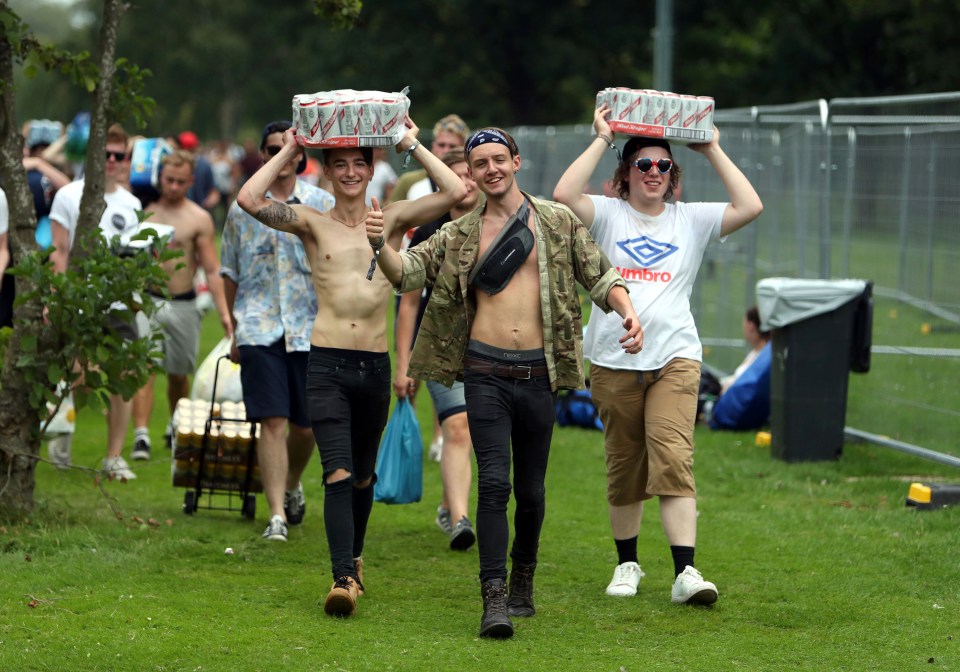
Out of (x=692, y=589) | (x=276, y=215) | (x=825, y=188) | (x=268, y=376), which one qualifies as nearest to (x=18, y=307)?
(x=268, y=376)

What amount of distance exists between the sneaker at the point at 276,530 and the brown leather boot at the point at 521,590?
1.94 metres

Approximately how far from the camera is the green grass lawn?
592cm

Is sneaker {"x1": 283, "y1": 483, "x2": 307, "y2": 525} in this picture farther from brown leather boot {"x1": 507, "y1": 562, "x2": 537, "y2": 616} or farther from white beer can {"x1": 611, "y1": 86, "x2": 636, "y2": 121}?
white beer can {"x1": 611, "y1": 86, "x2": 636, "y2": 121}

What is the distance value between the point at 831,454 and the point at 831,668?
16.0ft

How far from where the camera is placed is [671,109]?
22.2 feet

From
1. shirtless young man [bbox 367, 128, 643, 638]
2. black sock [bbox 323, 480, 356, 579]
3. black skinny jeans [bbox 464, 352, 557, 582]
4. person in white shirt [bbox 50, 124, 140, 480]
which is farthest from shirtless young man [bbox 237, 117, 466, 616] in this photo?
person in white shirt [bbox 50, 124, 140, 480]

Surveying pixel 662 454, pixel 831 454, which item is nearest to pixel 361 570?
pixel 662 454

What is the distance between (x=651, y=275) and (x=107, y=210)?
451 cm

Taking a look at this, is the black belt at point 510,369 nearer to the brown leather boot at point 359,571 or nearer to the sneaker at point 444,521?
the brown leather boot at point 359,571

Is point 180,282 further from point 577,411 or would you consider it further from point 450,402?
point 577,411

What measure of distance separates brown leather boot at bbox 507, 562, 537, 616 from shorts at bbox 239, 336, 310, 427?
6.38ft

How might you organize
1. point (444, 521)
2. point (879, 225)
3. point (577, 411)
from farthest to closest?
1. point (577, 411)
2. point (879, 225)
3. point (444, 521)

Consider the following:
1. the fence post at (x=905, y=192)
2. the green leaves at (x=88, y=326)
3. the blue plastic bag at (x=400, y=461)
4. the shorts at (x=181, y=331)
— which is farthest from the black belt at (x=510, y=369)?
the shorts at (x=181, y=331)

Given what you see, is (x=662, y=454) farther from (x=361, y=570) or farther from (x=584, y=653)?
(x=361, y=570)
